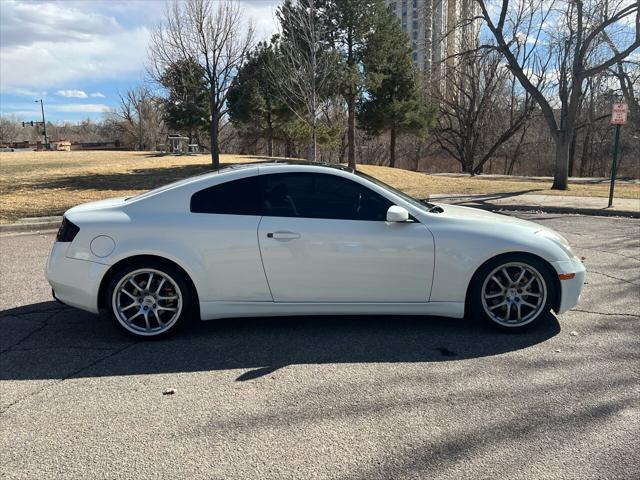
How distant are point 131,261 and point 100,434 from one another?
1.67 meters

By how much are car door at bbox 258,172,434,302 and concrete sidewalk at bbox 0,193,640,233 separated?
27.0 feet

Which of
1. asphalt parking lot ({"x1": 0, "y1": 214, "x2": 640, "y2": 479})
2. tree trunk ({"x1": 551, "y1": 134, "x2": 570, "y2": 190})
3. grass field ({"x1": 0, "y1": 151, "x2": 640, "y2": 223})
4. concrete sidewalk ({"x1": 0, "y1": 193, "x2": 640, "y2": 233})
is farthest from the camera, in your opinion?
tree trunk ({"x1": 551, "y1": 134, "x2": 570, "y2": 190})

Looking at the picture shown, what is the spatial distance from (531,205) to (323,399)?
1215 centimetres

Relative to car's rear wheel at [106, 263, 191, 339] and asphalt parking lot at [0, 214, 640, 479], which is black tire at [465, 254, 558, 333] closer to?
asphalt parking lot at [0, 214, 640, 479]

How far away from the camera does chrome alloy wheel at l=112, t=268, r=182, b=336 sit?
4.23 meters

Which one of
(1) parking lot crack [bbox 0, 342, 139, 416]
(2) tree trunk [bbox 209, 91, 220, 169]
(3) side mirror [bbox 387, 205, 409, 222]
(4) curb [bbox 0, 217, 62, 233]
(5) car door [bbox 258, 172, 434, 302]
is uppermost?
(2) tree trunk [bbox 209, 91, 220, 169]

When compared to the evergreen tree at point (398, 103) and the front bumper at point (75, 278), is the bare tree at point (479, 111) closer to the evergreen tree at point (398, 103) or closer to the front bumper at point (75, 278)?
the evergreen tree at point (398, 103)

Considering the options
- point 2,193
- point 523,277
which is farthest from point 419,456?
point 2,193

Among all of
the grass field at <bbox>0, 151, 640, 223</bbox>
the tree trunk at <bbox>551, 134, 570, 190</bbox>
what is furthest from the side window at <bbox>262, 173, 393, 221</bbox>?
the tree trunk at <bbox>551, 134, 570, 190</bbox>

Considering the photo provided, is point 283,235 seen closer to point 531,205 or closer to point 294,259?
point 294,259

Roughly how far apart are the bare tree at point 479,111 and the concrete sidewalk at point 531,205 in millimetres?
27617

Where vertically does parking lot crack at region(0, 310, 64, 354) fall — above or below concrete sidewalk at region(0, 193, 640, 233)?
below

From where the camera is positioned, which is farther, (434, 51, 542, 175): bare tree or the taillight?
(434, 51, 542, 175): bare tree

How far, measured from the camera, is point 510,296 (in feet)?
14.3
